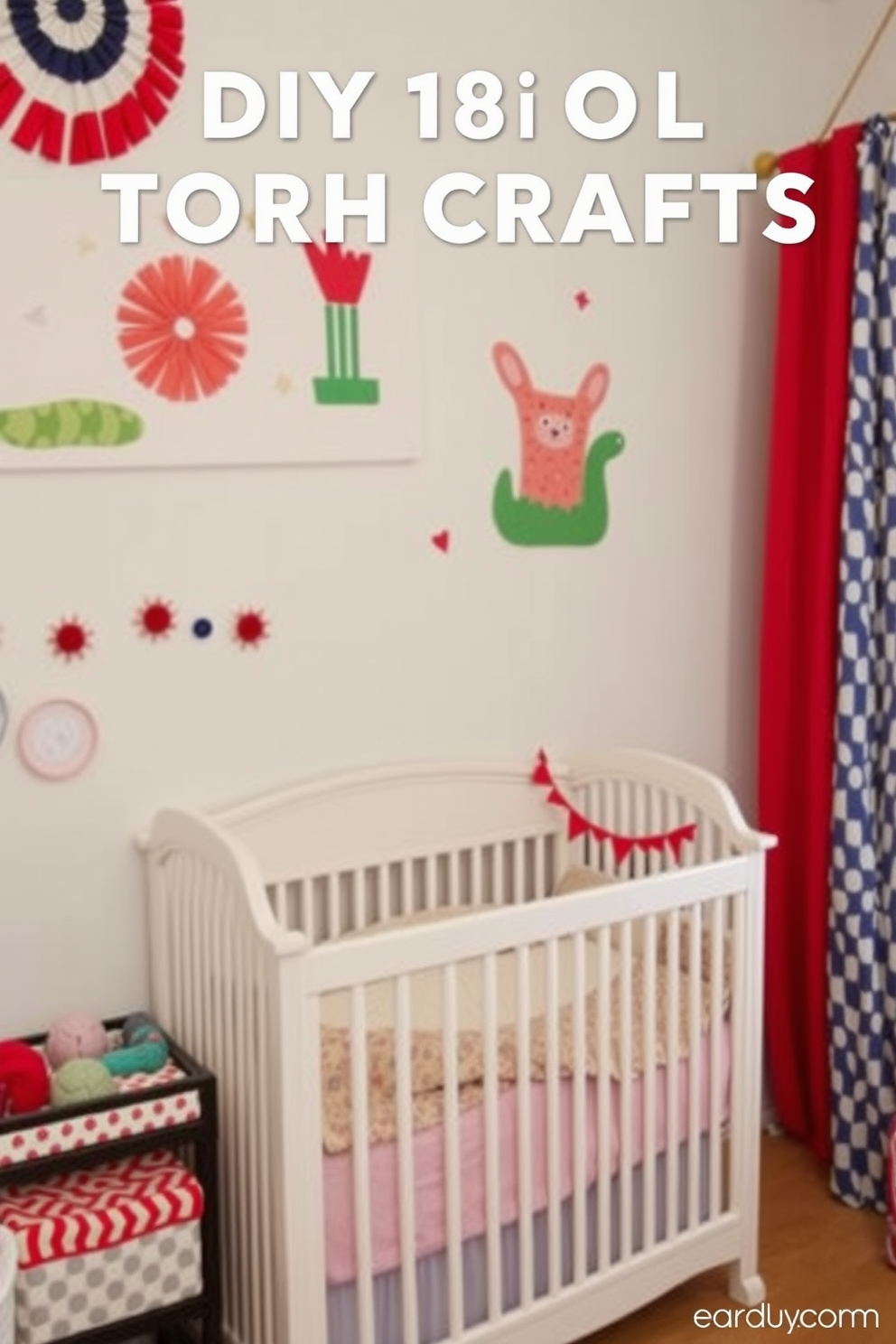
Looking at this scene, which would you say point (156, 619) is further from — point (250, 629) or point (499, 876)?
point (499, 876)

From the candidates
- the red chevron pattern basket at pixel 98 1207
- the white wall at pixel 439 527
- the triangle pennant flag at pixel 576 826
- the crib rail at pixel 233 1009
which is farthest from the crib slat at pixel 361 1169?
the triangle pennant flag at pixel 576 826

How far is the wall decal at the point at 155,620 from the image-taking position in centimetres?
231

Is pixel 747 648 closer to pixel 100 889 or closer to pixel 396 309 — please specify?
pixel 396 309

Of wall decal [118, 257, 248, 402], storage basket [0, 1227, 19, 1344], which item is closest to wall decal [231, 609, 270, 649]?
wall decal [118, 257, 248, 402]

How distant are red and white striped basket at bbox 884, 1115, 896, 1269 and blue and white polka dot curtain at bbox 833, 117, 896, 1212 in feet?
0.43

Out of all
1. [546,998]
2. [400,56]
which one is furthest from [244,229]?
[546,998]

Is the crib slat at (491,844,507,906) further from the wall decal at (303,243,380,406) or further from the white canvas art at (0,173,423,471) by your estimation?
the wall decal at (303,243,380,406)

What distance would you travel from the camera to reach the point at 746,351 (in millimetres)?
3039

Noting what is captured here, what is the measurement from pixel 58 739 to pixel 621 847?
102 centimetres

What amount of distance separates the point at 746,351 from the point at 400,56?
3.20 ft

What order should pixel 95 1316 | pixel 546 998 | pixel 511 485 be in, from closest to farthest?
pixel 95 1316 < pixel 546 998 < pixel 511 485

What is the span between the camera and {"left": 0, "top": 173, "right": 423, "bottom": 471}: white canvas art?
2.15m

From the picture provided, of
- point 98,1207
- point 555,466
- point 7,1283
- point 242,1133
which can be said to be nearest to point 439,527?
point 555,466

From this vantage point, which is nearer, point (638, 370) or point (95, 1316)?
point (95, 1316)
